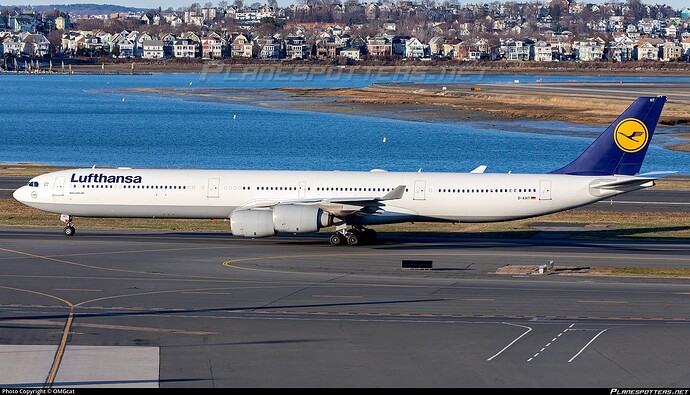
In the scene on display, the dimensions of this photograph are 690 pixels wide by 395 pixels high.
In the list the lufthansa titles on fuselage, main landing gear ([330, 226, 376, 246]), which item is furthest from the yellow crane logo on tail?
the lufthansa titles on fuselage

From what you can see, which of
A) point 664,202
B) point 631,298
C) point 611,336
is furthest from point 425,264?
point 664,202

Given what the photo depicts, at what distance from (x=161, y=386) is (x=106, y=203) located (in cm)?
3120

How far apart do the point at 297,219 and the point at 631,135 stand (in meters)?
18.7

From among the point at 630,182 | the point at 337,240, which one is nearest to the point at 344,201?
the point at 337,240

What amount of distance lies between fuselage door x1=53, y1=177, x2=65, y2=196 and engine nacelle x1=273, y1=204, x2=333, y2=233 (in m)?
12.8

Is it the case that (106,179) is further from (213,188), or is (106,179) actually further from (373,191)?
(373,191)

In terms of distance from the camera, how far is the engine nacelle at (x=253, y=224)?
5416 cm

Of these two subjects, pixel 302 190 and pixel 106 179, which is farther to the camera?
pixel 106 179

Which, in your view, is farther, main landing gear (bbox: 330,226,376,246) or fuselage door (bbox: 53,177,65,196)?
fuselage door (bbox: 53,177,65,196)

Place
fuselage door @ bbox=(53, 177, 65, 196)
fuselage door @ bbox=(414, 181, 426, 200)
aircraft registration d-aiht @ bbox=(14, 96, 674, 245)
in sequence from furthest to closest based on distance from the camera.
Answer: fuselage door @ bbox=(53, 177, 65, 196), fuselage door @ bbox=(414, 181, 426, 200), aircraft registration d-aiht @ bbox=(14, 96, 674, 245)

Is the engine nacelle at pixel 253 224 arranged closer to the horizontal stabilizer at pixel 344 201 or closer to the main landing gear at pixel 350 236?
the horizontal stabilizer at pixel 344 201

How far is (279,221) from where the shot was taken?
54000 millimetres

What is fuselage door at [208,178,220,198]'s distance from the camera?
57375 mm

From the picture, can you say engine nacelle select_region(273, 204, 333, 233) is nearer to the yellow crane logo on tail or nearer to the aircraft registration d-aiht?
the aircraft registration d-aiht
